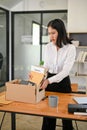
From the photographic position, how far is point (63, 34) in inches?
85.3

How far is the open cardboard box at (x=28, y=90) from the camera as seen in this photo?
1759mm

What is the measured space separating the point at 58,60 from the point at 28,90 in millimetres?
577

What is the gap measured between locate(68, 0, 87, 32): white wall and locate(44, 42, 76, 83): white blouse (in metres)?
2.91

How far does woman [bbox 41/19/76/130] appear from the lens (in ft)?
6.97

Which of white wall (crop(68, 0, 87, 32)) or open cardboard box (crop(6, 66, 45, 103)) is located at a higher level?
white wall (crop(68, 0, 87, 32))

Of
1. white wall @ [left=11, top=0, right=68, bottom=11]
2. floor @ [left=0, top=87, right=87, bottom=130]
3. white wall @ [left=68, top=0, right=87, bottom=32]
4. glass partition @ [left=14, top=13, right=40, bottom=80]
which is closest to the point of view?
floor @ [left=0, top=87, right=87, bottom=130]

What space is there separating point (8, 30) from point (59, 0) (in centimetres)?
164

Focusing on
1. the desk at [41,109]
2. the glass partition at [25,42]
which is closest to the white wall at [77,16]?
the glass partition at [25,42]

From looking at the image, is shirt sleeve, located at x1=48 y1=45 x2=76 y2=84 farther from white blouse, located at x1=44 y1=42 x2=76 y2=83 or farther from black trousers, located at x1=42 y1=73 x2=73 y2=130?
black trousers, located at x1=42 y1=73 x2=73 y2=130

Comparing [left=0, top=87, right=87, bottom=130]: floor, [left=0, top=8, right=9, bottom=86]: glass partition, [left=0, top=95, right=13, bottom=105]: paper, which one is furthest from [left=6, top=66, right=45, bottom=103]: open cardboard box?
[left=0, top=8, right=9, bottom=86]: glass partition

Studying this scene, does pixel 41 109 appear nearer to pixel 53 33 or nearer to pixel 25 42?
pixel 53 33

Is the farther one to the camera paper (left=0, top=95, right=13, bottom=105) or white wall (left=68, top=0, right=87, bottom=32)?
white wall (left=68, top=0, right=87, bottom=32)

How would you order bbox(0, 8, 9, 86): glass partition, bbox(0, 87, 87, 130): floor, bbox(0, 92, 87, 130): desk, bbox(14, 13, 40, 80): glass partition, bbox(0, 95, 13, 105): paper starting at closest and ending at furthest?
1. bbox(0, 92, 87, 130): desk
2. bbox(0, 95, 13, 105): paper
3. bbox(0, 87, 87, 130): floor
4. bbox(0, 8, 9, 86): glass partition
5. bbox(14, 13, 40, 80): glass partition

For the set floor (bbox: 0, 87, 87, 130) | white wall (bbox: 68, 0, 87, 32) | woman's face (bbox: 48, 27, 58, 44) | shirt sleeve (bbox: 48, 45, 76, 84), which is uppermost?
white wall (bbox: 68, 0, 87, 32)
